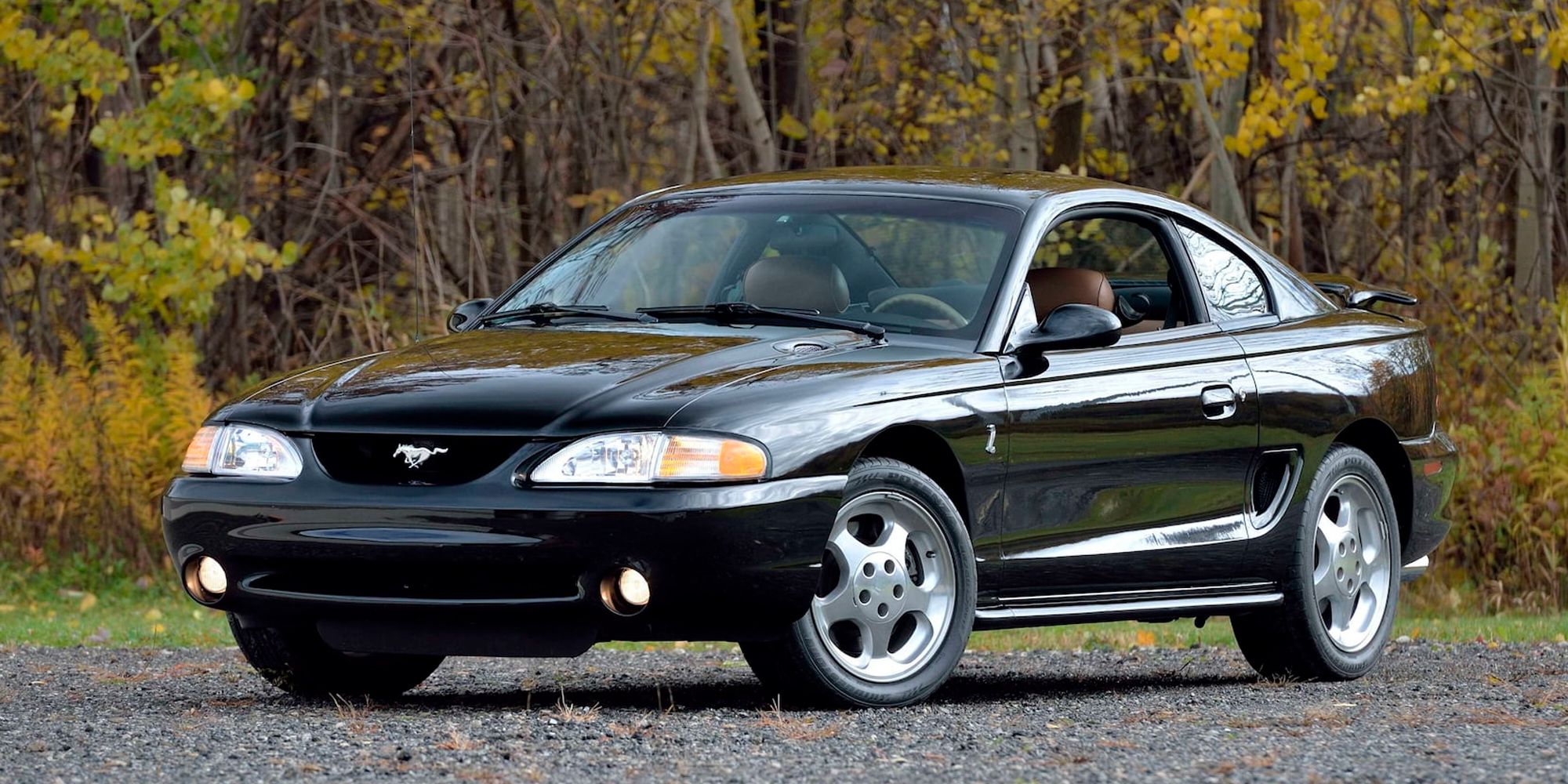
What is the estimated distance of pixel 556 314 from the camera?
7.11m

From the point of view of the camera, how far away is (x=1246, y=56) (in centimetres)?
1409

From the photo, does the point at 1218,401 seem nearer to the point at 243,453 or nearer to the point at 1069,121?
the point at 243,453

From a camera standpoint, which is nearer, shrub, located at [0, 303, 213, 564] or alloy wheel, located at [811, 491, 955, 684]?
alloy wheel, located at [811, 491, 955, 684]

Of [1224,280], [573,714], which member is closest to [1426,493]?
[1224,280]

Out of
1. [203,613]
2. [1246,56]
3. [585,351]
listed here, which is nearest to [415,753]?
[585,351]

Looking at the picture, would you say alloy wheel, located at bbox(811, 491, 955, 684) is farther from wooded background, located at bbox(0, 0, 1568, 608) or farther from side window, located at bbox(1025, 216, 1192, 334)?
wooded background, located at bbox(0, 0, 1568, 608)

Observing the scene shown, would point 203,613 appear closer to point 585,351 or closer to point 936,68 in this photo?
point 585,351

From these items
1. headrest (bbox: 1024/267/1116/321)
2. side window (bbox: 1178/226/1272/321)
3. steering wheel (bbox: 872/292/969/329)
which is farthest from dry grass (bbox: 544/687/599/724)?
side window (bbox: 1178/226/1272/321)

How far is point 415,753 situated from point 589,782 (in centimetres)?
55

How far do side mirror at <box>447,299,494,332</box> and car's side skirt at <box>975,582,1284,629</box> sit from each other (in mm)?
1977

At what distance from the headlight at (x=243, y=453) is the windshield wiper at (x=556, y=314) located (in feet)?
3.81

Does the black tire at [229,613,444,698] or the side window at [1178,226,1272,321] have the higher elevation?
the side window at [1178,226,1272,321]

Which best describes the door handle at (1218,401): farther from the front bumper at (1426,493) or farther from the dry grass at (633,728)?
the dry grass at (633,728)

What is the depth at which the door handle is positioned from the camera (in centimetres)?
→ 729
